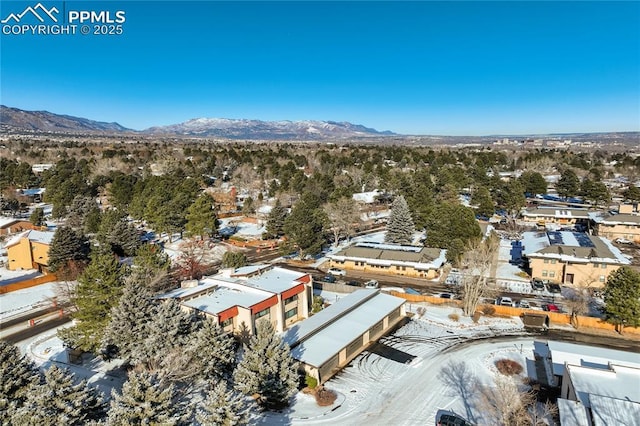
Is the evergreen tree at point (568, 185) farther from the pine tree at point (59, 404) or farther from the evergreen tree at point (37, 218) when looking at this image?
the evergreen tree at point (37, 218)

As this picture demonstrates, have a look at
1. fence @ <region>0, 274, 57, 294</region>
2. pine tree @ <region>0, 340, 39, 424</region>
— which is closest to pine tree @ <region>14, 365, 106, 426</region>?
pine tree @ <region>0, 340, 39, 424</region>

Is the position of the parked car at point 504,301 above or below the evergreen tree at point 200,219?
below

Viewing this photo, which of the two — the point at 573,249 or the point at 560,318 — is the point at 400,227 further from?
the point at 560,318

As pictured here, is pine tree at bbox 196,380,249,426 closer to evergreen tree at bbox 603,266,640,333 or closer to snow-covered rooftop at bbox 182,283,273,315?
snow-covered rooftop at bbox 182,283,273,315

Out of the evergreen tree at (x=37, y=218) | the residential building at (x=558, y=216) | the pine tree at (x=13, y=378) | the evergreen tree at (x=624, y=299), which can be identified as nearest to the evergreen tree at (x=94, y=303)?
the pine tree at (x=13, y=378)

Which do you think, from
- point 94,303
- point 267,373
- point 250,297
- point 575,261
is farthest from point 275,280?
point 575,261
